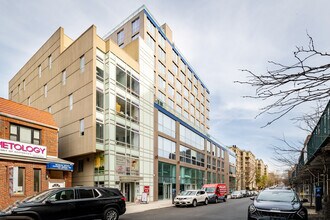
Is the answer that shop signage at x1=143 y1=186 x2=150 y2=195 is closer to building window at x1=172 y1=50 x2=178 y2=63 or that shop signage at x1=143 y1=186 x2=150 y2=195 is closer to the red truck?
the red truck

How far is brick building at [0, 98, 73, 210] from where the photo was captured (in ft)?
59.1

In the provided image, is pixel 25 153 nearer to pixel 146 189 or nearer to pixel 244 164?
pixel 146 189

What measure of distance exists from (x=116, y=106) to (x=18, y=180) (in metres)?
11.0

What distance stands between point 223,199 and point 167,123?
1175 cm

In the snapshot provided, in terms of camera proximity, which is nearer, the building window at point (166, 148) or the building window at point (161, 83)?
the building window at point (166, 148)

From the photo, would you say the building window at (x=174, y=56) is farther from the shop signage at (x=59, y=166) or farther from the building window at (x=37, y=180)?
the building window at (x=37, y=180)

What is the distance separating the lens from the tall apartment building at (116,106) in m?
26.0

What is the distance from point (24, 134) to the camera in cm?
2039

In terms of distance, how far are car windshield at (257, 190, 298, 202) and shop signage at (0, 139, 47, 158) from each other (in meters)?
15.2

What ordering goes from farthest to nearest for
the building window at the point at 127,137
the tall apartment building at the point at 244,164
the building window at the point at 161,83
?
the tall apartment building at the point at 244,164
the building window at the point at 161,83
the building window at the point at 127,137

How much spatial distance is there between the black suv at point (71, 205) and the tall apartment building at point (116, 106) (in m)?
13.1

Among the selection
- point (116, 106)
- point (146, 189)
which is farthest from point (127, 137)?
point (146, 189)

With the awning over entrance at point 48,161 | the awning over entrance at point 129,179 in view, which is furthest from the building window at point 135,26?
the awning over entrance at point 48,161

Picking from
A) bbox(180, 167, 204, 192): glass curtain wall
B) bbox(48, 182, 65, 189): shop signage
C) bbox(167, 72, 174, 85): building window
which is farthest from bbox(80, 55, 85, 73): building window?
bbox(180, 167, 204, 192): glass curtain wall
